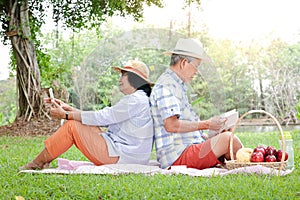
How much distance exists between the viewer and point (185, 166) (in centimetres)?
367

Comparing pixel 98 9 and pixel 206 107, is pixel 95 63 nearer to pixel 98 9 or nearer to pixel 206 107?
pixel 206 107

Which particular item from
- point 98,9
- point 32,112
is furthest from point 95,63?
point 98,9

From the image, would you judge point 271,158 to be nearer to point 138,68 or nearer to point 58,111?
point 138,68

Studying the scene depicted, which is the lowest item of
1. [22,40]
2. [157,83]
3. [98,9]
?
[157,83]

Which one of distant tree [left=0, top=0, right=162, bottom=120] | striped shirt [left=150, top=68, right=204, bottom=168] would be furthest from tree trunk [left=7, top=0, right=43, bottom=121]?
striped shirt [left=150, top=68, right=204, bottom=168]

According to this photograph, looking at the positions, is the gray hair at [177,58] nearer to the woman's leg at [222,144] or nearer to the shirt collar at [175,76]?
the shirt collar at [175,76]

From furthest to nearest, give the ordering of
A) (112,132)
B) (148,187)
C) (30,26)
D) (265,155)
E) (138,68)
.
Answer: (30,26) < (112,132) < (265,155) < (138,68) < (148,187)

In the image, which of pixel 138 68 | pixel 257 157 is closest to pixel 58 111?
pixel 138 68

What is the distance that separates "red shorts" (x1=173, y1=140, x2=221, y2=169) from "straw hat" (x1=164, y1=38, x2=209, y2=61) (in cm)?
64

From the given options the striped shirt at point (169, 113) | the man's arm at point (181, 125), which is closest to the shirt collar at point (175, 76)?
the striped shirt at point (169, 113)

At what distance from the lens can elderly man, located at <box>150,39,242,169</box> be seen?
138 inches

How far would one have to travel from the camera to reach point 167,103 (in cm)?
347

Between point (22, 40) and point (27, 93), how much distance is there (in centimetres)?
101

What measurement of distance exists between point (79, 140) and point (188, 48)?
1045 mm
